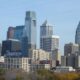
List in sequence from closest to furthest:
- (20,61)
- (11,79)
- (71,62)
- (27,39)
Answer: (11,79) < (20,61) < (71,62) < (27,39)

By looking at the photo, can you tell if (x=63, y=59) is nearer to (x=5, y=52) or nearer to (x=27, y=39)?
(x=5, y=52)

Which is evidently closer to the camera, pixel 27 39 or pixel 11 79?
pixel 11 79

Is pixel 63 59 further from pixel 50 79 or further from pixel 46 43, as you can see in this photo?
pixel 50 79

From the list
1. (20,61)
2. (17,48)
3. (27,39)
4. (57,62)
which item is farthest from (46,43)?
(20,61)

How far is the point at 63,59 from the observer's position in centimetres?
13462

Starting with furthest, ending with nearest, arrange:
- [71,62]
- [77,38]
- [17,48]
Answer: [77,38] → [17,48] → [71,62]

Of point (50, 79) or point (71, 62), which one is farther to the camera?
point (71, 62)

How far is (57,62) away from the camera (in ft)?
458

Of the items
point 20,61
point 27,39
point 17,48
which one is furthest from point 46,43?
point 20,61

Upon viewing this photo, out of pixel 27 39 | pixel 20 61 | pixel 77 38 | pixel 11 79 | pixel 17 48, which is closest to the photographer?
pixel 11 79

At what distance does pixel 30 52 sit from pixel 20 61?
31033mm

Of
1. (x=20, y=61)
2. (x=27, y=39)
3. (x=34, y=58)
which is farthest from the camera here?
(x=27, y=39)

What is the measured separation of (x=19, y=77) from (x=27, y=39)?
120078 millimetres

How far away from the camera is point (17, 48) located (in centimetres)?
15625
